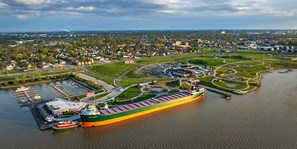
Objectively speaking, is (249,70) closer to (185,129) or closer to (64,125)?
(185,129)

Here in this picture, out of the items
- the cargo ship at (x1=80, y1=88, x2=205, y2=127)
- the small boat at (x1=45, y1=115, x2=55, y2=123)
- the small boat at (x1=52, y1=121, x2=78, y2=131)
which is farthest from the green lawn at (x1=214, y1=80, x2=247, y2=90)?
the small boat at (x1=45, y1=115, x2=55, y2=123)

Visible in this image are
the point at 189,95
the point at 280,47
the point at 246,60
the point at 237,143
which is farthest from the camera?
the point at 280,47

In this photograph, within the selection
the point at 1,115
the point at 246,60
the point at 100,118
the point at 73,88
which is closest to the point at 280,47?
the point at 246,60

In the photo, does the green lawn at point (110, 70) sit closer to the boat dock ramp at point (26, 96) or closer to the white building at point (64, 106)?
the boat dock ramp at point (26, 96)

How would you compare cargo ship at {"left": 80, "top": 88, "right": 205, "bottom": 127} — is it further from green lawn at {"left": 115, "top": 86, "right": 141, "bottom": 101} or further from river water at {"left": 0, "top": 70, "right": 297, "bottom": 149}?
green lawn at {"left": 115, "top": 86, "right": 141, "bottom": 101}

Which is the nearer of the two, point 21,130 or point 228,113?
point 21,130

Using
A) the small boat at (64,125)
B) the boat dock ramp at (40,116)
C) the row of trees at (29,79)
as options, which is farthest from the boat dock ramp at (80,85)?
the small boat at (64,125)

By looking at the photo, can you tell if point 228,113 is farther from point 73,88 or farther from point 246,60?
point 246,60
